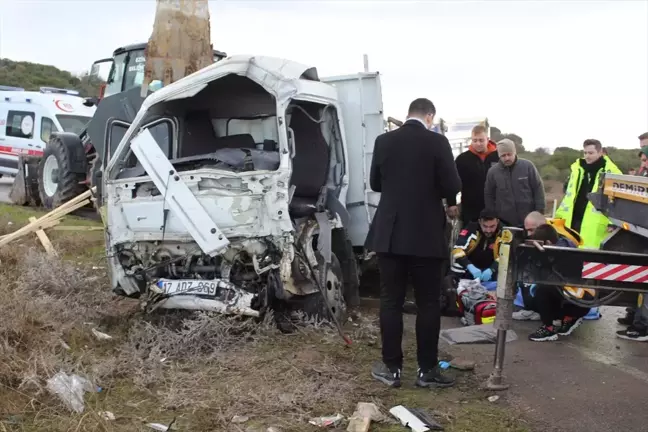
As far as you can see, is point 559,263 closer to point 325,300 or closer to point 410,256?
point 410,256

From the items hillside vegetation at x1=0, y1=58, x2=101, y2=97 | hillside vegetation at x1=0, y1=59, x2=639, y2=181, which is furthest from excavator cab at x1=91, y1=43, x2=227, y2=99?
hillside vegetation at x1=0, y1=58, x2=101, y2=97

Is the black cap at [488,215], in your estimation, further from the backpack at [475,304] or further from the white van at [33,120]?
the white van at [33,120]

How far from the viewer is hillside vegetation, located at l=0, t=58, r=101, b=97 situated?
39.7 m

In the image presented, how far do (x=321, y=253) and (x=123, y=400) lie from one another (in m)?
2.06

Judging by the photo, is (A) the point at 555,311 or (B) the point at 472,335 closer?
(B) the point at 472,335

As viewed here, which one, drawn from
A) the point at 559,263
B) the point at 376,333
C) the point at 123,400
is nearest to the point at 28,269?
the point at 123,400

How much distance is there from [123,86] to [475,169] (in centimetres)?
647

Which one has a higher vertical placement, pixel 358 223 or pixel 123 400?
pixel 358 223

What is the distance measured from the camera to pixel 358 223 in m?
6.48

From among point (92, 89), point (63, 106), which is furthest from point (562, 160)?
point (92, 89)

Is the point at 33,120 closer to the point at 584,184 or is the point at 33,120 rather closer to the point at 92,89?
the point at 584,184

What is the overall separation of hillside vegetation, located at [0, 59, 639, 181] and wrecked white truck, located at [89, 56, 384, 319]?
18401 mm

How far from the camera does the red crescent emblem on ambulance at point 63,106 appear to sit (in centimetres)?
1437

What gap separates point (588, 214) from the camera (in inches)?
254
